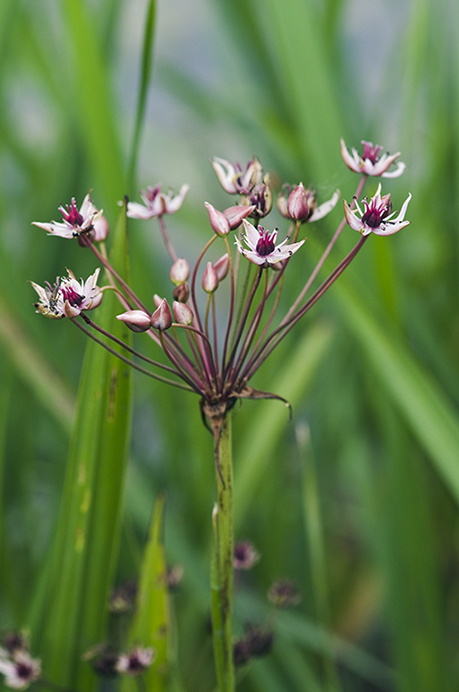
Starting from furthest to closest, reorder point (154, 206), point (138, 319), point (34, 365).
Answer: point (34, 365)
point (154, 206)
point (138, 319)

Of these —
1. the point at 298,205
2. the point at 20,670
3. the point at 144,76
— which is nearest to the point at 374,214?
the point at 298,205

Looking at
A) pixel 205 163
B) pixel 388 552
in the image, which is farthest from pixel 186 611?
pixel 205 163

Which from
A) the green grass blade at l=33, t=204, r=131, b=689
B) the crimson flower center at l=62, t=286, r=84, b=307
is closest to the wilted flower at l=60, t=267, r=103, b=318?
the crimson flower center at l=62, t=286, r=84, b=307

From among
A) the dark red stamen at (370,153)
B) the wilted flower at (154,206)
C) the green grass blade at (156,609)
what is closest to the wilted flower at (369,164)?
the dark red stamen at (370,153)

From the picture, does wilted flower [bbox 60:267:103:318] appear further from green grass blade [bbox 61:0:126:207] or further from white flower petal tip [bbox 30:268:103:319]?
green grass blade [bbox 61:0:126:207]

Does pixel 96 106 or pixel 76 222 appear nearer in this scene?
pixel 76 222

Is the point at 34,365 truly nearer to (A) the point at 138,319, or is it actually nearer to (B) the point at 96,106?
(B) the point at 96,106

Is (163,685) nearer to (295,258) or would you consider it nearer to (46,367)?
(46,367)
